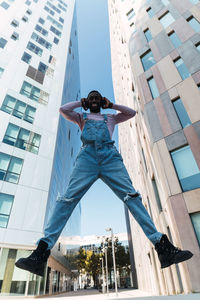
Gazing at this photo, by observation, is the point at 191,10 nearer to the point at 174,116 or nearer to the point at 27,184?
the point at 174,116

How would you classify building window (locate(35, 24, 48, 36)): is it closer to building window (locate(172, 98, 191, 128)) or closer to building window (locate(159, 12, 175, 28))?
building window (locate(159, 12, 175, 28))

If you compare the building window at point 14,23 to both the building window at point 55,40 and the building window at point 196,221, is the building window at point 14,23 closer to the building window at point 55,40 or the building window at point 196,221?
the building window at point 55,40

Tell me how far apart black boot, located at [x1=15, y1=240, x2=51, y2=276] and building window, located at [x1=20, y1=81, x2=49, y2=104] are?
20.9 meters

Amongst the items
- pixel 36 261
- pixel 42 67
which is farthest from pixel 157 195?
Answer: pixel 42 67

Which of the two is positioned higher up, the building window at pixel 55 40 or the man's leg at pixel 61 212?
the building window at pixel 55 40

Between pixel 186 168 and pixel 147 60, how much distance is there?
8.78 metres

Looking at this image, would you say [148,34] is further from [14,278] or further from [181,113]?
[14,278]

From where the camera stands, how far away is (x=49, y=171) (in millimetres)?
17766

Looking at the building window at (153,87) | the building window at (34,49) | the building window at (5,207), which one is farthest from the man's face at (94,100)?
the building window at (34,49)

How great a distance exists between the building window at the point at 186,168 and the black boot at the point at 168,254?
7.04 meters

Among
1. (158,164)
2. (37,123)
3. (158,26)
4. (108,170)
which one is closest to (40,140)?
(37,123)

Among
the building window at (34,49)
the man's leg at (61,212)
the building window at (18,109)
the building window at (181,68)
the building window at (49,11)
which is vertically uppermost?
the building window at (49,11)

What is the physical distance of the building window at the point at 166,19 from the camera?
13359 millimetres

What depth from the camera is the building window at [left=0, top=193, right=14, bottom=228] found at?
44.1 ft
